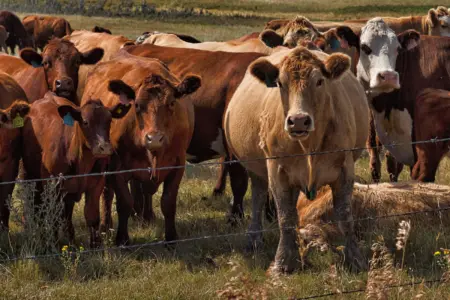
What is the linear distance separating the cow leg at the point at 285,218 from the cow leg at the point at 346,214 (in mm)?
348

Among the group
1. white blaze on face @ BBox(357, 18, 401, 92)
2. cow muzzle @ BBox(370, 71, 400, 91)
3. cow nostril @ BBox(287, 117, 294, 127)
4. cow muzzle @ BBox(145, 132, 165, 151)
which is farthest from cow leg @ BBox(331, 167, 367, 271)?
white blaze on face @ BBox(357, 18, 401, 92)

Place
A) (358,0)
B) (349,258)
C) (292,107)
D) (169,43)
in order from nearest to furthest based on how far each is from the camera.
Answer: (292,107), (349,258), (169,43), (358,0)

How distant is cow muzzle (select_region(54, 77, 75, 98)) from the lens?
34.3 feet

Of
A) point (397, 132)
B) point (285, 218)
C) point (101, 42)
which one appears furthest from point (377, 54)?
point (101, 42)

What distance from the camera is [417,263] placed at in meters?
7.62

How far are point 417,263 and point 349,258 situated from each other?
56 cm

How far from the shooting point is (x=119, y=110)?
8.52 metres

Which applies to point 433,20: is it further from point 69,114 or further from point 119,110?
point 69,114

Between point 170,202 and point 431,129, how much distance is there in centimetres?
275

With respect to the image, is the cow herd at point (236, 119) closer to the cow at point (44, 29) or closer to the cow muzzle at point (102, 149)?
the cow muzzle at point (102, 149)

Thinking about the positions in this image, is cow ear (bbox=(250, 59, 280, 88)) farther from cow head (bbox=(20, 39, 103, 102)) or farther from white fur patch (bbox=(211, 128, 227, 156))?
cow head (bbox=(20, 39, 103, 102))

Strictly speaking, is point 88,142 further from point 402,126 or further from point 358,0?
point 358,0

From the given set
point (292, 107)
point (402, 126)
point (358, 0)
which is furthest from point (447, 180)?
point (358, 0)

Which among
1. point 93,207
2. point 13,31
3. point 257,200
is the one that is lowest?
point 13,31
